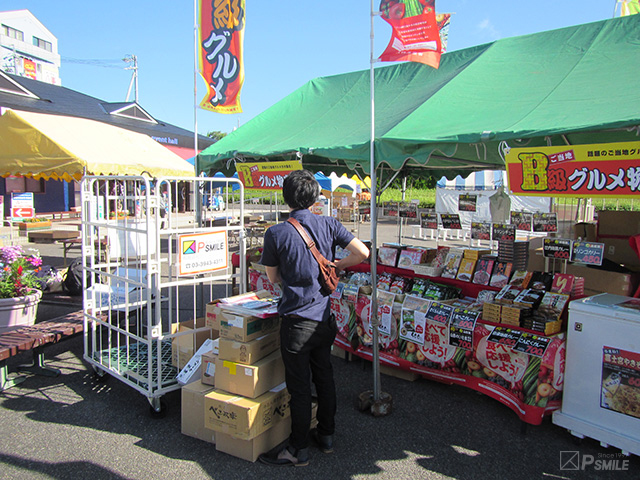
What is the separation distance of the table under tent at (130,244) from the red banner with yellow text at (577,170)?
2.37 metres

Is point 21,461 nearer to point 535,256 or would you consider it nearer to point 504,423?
point 504,423

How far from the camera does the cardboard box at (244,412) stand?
2.81 meters

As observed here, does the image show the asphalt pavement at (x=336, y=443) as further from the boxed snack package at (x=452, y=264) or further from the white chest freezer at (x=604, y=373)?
the boxed snack package at (x=452, y=264)

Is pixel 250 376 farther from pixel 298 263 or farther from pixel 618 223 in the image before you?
pixel 618 223

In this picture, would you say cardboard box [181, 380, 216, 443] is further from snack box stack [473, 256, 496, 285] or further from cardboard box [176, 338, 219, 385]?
snack box stack [473, 256, 496, 285]

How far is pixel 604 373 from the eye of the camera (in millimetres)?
3035

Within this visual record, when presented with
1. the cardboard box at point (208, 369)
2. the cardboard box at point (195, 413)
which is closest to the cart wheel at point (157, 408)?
the cardboard box at point (195, 413)

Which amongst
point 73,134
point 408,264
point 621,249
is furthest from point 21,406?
point 621,249

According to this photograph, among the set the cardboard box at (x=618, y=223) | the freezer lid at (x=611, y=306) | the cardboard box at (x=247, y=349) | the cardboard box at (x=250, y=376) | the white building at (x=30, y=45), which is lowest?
the cardboard box at (x=250, y=376)

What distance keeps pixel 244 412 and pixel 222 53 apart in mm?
5793

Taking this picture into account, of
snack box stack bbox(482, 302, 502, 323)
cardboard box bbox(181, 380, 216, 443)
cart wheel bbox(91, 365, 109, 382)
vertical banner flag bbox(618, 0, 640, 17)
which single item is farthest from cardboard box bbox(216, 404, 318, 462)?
vertical banner flag bbox(618, 0, 640, 17)

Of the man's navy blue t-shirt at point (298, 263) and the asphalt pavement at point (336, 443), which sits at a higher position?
the man's navy blue t-shirt at point (298, 263)

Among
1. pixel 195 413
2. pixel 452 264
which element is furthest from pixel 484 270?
pixel 195 413

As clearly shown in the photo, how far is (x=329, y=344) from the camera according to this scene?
2.95m
